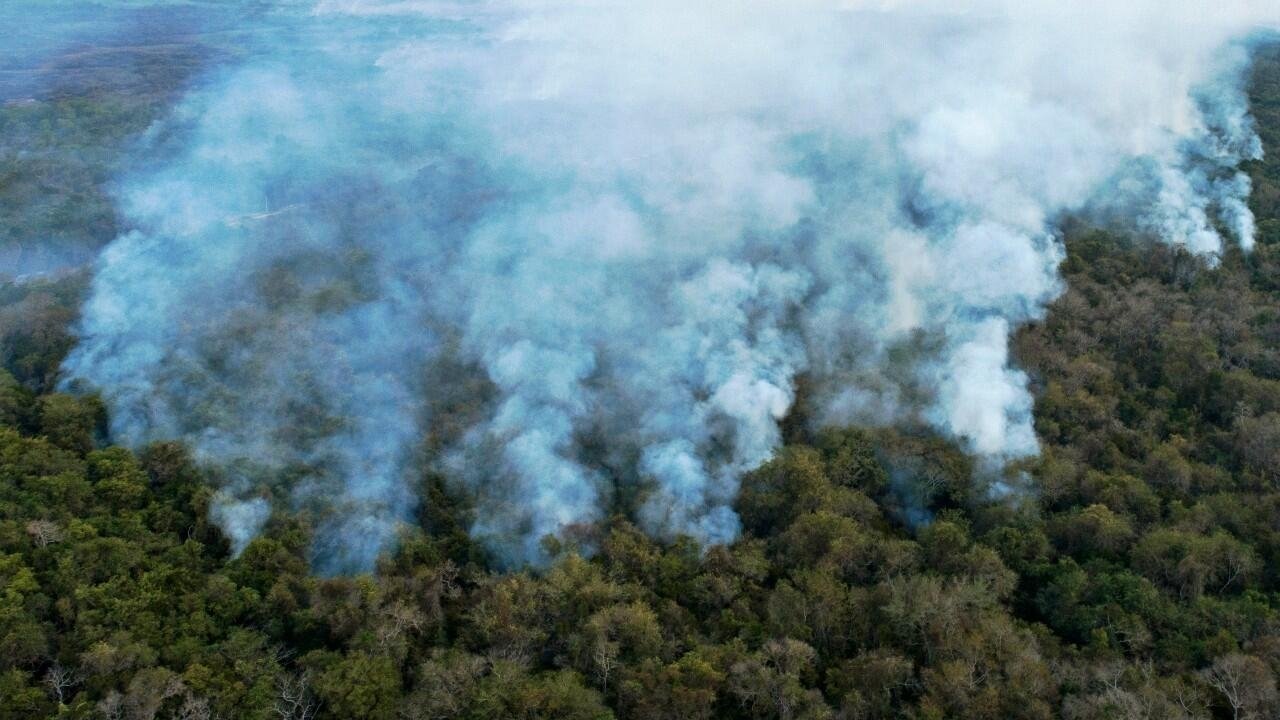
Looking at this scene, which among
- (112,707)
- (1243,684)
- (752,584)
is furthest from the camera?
(752,584)

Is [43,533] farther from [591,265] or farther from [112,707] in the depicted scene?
[591,265]

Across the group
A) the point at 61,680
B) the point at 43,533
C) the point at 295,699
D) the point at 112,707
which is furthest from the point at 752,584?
the point at 43,533

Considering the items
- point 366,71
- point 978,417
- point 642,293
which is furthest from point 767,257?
point 366,71

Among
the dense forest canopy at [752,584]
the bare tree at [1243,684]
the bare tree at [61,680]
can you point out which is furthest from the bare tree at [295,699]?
the bare tree at [1243,684]

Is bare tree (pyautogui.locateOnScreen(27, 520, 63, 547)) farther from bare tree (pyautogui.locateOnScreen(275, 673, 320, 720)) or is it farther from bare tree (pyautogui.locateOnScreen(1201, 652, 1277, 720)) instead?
bare tree (pyautogui.locateOnScreen(1201, 652, 1277, 720))

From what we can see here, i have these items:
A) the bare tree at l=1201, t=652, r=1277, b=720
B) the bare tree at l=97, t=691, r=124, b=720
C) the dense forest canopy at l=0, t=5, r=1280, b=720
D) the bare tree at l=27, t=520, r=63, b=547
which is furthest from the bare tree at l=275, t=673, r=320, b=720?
the bare tree at l=1201, t=652, r=1277, b=720

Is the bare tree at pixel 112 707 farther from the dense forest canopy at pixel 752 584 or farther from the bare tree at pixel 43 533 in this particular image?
the bare tree at pixel 43 533

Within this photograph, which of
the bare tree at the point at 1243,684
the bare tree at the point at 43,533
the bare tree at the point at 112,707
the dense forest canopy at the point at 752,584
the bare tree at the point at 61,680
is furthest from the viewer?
the bare tree at the point at 43,533
